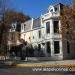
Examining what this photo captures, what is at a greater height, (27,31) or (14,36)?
(27,31)

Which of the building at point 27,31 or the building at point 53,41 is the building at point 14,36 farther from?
the building at point 53,41

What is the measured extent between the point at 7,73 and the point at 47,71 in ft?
10.7

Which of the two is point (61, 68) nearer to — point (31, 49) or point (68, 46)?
point (68, 46)

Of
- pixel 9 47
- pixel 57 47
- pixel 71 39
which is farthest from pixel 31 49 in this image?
pixel 71 39

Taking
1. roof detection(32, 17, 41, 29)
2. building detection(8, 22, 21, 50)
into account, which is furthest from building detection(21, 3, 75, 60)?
building detection(8, 22, 21, 50)

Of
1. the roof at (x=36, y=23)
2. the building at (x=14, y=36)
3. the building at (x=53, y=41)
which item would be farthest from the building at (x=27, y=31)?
the building at (x=53, y=41)

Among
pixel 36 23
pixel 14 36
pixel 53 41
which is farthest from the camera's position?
pixel 14 36

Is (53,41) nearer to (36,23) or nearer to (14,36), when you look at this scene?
(36,23)

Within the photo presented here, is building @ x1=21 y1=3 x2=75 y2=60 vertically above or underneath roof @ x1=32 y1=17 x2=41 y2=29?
underneath

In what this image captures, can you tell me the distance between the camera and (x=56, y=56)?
45125 mm

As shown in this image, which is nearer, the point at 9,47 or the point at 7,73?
the point at 7,73

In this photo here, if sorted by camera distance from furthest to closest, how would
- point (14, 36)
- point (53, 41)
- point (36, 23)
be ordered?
1. point (14, 36)
2. point (36, 23)
3. point (53, 41)

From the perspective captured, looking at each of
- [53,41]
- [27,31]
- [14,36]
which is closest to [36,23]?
[27,31]

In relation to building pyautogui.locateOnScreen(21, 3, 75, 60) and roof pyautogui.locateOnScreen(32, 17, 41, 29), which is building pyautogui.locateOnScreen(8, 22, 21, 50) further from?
building pyautogui.locateOnScreen(21, 3, 75, 60)
